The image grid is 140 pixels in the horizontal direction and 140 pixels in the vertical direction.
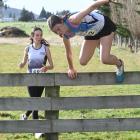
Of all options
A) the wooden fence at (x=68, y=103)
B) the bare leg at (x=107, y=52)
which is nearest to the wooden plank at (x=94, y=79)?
the wooden fence at (x=68, y=103)

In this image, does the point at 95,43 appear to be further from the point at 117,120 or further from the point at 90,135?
the point at 90,135

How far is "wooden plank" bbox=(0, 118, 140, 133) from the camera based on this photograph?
775 centimetres

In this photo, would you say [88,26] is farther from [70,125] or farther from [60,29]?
[70,125]

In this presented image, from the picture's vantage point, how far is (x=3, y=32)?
84.1 meters

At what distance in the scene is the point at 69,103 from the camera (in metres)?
7.72

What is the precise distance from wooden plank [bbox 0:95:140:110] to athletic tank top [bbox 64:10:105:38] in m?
0.90

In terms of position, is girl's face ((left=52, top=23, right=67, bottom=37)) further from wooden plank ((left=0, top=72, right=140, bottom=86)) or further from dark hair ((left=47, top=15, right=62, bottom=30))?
wooden plank ((left=0, top=72, right=140, bottom=86))

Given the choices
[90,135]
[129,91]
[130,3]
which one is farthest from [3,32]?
[90,135]

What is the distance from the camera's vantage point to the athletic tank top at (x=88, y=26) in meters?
7.63

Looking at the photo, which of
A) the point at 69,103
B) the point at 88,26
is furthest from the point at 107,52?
the point at 69,103

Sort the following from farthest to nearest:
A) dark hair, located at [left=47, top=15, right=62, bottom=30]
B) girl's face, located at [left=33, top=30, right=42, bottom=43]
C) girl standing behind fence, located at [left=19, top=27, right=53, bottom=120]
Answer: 1. girl standing behind fence, located at [left=19, top=27, right=53, bottom=120]
2. girl's face, located at [left=33, top=30, right=42, bottom=43]
3. dark hair, located at [left=47, top=15, right=62, bottom=30]

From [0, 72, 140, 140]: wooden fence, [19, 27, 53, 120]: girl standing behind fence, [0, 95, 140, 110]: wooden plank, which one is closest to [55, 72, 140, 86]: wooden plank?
[0, 72, 140, 140]: wooden fence

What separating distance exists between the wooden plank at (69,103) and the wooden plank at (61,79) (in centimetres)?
21

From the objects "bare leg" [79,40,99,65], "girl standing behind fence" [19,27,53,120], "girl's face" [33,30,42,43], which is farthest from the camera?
"girl standing behind fence" [19,27,53,120]
